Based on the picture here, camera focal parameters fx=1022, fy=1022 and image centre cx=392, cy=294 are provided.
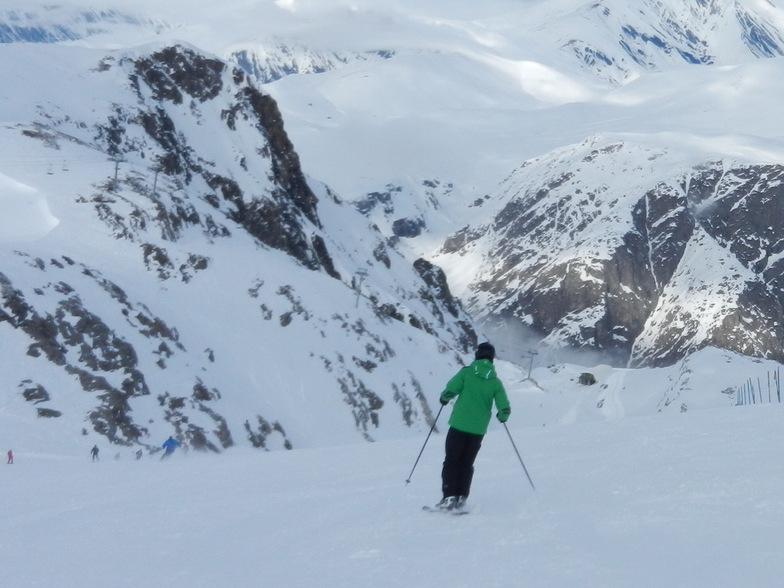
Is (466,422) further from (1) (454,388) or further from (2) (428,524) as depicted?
(2) (428,524)

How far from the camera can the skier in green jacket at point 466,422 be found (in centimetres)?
1093

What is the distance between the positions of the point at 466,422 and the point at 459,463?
443 mm

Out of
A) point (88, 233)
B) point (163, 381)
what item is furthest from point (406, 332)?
point (163, 381)

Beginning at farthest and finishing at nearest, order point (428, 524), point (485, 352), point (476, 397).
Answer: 1. point (485, 352)
2. point (476, 397)
3. point (428, 524)

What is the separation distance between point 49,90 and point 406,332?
31968mm

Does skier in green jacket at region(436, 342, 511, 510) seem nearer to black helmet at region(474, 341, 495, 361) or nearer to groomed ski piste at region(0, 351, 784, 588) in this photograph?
black helmet at region(474, 341, 495, 361)

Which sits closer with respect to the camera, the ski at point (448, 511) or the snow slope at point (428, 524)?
the snow slope at point (428, 524)

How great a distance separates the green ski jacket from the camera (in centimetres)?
1098

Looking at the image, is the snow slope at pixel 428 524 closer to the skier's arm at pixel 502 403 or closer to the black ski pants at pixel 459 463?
the black ski pants at pixel 459 463

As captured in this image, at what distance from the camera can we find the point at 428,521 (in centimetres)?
1062

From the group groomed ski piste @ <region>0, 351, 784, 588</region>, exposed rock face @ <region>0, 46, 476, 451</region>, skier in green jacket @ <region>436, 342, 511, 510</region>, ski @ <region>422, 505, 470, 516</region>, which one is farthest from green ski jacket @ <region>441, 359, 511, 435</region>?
exposed rock face @ <region>0, 46, 476, 451</region>

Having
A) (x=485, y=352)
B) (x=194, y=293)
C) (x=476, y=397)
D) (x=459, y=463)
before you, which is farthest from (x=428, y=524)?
(x=194, y=293)

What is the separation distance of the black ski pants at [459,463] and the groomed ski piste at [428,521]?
31 centimetres

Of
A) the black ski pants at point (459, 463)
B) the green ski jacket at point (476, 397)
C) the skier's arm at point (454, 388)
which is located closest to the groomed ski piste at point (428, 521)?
the black ski pants at point (459, 463)
